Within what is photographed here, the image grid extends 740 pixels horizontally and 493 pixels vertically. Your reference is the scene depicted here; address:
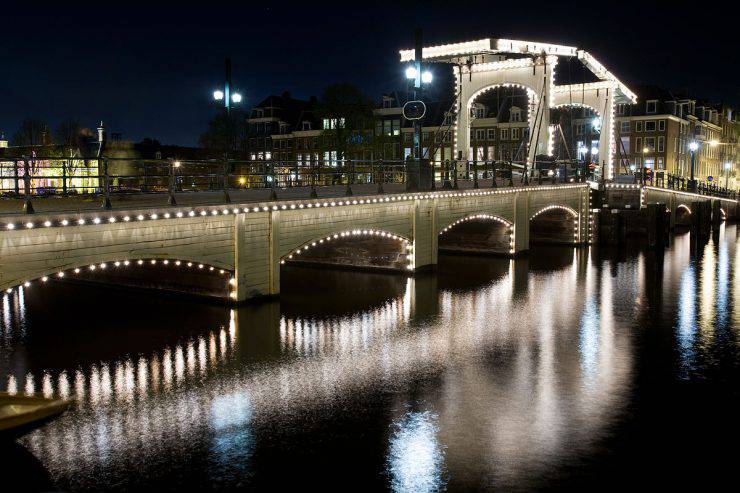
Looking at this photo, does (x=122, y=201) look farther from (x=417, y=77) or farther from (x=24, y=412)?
(x=417, y=77)

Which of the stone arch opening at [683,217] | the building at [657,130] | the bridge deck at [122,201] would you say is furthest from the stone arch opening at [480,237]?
the building at [657,130]

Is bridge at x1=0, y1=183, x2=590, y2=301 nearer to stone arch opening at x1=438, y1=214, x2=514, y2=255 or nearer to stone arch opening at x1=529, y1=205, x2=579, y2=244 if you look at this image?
stone arch opening at x1=438, y1=214, x2=514, y2=255

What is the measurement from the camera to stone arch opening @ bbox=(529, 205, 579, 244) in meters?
38.7

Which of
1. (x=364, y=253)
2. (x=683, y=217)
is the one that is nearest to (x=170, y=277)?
(x=364, y=253)

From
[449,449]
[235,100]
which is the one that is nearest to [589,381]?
[449,449]

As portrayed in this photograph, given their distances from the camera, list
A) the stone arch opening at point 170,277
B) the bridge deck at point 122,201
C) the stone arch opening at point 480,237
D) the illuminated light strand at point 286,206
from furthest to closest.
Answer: the stone arch opening at point 480,237 → the stone arch opening at point 170,277 → the bridge deck at point 122,201 → the illuminated light strand at point 286,206

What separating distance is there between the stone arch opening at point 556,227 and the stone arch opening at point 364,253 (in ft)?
47.5

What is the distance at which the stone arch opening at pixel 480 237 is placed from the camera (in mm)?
33250

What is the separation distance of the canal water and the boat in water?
13.7 inches

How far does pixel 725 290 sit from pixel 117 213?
69.2 feet

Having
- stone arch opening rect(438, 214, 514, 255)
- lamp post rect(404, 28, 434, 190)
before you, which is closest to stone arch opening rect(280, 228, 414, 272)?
lamp post rect(404, 28, 434, 190)

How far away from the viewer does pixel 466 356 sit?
1487cm

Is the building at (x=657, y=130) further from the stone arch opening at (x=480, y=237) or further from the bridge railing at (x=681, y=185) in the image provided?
the stone arch opening at (x=480, y=237)

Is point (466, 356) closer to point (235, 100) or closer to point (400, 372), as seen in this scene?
point (400, 372)
